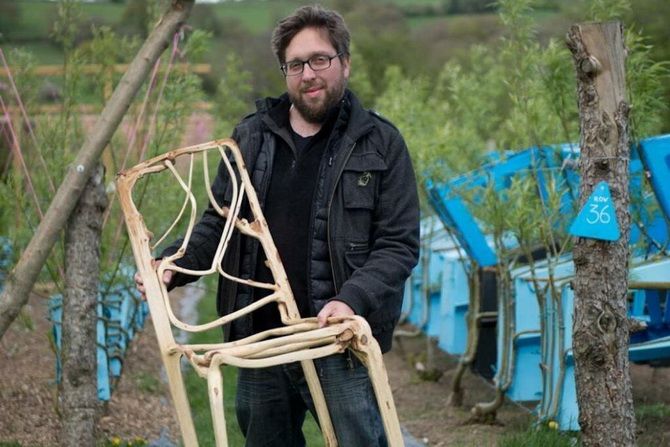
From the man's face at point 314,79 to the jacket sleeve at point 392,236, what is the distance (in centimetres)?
26

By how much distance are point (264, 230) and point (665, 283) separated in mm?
2211

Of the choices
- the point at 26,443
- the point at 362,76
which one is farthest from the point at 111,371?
the point at 362,76

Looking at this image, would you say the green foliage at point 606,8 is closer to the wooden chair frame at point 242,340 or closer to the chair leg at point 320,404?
the wooden chair frame at point 242,340

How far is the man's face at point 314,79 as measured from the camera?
4.03 metres

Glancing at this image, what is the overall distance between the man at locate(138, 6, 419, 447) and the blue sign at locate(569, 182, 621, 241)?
62 centimetres

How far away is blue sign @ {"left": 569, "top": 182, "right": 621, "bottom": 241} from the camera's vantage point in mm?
4195

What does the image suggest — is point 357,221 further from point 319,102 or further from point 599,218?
point 599,218

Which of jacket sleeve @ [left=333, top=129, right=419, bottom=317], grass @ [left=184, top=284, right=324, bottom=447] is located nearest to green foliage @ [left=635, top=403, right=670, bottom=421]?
grass @ [left=184, top=284, right=324, bottom=447]

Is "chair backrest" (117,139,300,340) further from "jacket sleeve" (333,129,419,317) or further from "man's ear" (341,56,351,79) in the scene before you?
"man's ear" (341,56,351,79)

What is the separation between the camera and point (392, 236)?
3.96 m

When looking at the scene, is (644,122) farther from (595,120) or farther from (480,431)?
(480,431)

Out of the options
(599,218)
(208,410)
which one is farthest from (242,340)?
(208,410)

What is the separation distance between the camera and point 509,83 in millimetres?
6340

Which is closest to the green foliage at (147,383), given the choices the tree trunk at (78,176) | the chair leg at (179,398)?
the tree trunk at (78,176)
